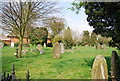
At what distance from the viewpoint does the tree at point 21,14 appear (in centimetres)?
1147

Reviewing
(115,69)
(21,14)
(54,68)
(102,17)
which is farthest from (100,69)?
(21,14)

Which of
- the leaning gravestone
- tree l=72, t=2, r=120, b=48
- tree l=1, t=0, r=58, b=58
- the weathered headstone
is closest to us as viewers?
the leaning gravestone

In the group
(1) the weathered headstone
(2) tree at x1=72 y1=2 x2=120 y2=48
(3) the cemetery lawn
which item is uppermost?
(2) tree at x1=72 y1=2 x2=120 y2=48

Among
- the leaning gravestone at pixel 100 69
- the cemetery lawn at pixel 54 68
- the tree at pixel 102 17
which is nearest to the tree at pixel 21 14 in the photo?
the cemetery lawn at pixel 54 68

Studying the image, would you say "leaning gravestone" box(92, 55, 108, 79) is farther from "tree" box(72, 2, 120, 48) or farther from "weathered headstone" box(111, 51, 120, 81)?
"tree" box(72, 2, 120, 48)

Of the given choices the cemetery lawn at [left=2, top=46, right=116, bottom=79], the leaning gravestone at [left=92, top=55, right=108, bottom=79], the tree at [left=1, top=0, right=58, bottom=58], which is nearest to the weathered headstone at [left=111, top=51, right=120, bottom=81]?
the cemetery lawn at [left=2, top=46, right=116, bottom=79]

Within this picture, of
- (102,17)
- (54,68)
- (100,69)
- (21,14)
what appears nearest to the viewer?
(100,69)

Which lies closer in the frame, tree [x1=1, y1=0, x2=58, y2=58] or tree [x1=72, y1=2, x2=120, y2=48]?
tree [x1=72, y1=2, x2=120, y2=48]

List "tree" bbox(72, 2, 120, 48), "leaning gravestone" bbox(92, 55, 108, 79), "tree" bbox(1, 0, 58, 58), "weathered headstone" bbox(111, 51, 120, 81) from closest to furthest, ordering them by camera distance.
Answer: "leaning gravestone" bbox(92, 55, 108, 79) < "weathered headstone" bbox(111, 51, 120, 81) < "tree" bbox(72, 2, 120, 48) < "tree" bbox(1, 0, 58, 58)

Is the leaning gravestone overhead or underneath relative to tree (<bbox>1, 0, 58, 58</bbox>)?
underneath

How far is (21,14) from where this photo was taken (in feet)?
38.9

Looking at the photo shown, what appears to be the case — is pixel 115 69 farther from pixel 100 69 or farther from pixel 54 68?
pixel 54 68

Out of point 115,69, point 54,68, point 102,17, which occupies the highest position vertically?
point 102,17

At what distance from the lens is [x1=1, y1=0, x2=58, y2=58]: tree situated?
1147cm
